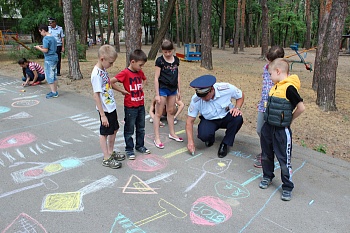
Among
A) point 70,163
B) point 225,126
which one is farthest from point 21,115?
point 225,126

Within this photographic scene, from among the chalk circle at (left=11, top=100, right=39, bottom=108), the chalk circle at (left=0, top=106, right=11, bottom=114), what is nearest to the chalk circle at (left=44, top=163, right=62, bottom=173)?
the chalk circle at (left=0, top=106, right=11, bottom=114)

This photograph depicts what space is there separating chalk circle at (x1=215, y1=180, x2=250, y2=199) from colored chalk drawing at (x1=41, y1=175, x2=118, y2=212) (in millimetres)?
1111

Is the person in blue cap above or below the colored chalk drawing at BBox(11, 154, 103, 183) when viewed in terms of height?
above

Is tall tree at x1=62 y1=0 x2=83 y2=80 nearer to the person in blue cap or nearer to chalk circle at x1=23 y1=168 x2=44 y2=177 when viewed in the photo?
chalk circle at x1=23 y1=168 x2=44 y2=177

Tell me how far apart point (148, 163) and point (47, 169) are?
115 cm

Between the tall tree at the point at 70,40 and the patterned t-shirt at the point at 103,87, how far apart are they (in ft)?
19.0

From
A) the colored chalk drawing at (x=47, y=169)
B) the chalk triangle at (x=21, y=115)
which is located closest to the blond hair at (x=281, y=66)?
the colored chalk drawing at (x=47, y=169)

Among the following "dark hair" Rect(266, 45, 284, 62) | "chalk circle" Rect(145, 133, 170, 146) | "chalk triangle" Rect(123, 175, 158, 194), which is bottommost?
"chalk triangle" Rect(123, 175, 158, 194)

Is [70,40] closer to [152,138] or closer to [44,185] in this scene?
[152,138]

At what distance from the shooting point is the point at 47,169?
3299 mm

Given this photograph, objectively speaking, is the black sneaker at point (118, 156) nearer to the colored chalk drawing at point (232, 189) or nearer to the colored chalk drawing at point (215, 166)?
the colored chalk drawing at point (215, 166)

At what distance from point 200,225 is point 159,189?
0.66 metres

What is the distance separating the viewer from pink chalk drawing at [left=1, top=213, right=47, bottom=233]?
228 centimetres

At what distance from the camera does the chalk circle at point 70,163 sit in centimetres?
340
